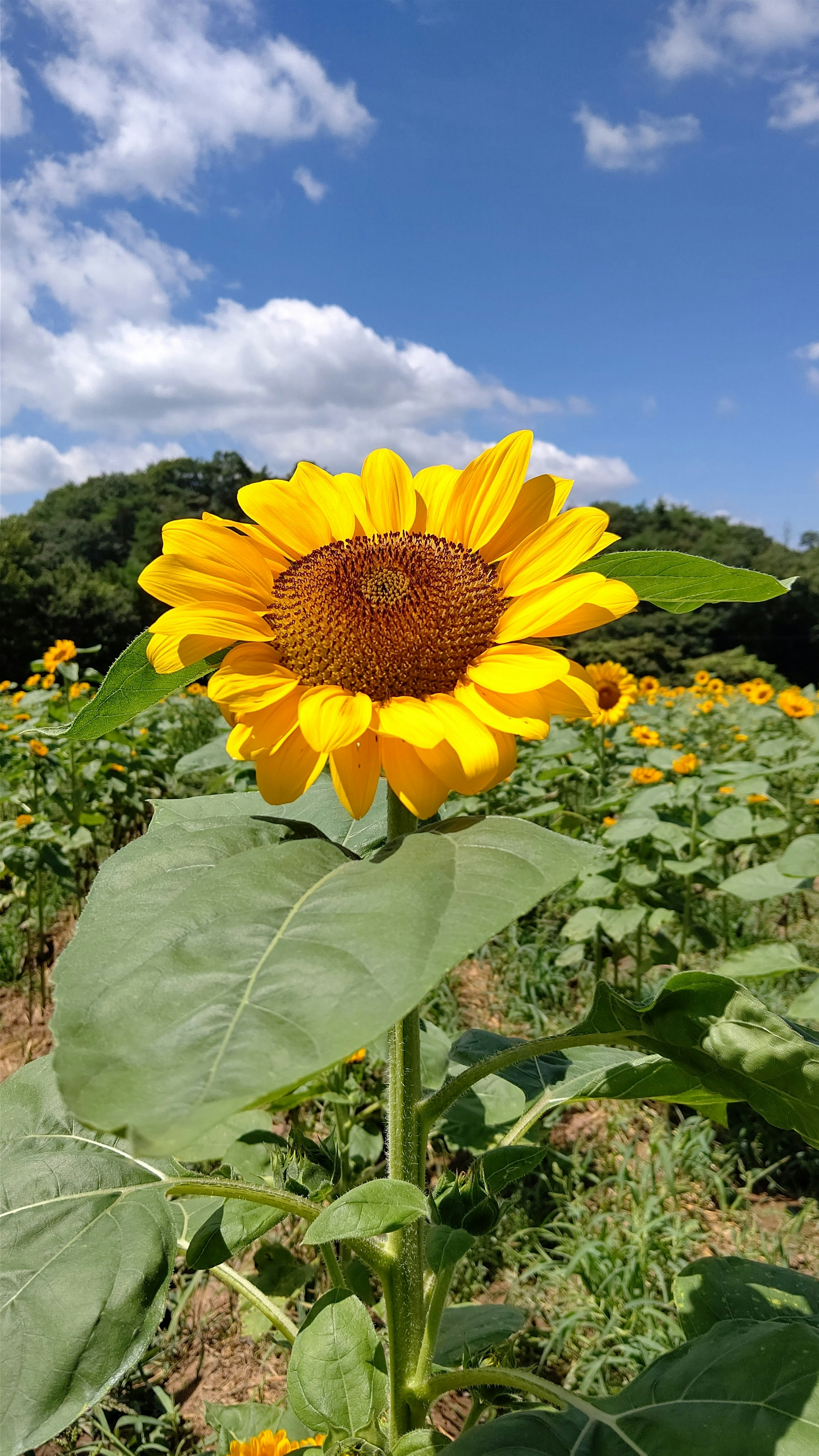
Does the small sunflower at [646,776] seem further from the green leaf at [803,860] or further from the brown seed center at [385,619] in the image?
the brown seed center at [385,619]

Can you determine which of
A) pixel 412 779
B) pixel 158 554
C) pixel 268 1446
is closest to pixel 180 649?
pixel 412 779

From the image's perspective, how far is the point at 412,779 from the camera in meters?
0.77

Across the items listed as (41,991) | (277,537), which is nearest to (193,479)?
(41,991)

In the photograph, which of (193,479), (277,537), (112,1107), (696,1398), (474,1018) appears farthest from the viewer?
(193,479)

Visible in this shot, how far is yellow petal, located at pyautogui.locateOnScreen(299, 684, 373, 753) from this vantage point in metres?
0.74

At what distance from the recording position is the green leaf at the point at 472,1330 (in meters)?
1.19

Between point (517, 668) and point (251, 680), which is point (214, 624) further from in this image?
point (517, 668)

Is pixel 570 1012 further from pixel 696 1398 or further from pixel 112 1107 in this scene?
pixel 112 1107

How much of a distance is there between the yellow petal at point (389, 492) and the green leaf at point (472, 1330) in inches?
40.9

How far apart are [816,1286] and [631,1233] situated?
1.36 m

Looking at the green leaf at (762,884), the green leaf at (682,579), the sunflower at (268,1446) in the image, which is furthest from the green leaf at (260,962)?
the green leaf at (762,884)

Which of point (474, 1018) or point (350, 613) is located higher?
point (350, 613)

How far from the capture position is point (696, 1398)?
905 mm

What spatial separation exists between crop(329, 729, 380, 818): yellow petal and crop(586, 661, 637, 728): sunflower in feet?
12.3
